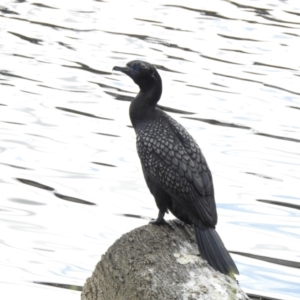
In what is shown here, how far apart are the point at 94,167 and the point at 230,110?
2.22 m

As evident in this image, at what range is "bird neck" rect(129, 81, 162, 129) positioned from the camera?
598 cm

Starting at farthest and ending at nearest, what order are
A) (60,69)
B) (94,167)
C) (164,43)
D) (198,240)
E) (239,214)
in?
1. (164,43)
2. (60,69)
3. (94,167)
4. (239,214)
5. (198,240)

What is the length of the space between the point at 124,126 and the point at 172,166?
4682mm

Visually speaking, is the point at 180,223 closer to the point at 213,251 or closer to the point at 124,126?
the point at 213,251

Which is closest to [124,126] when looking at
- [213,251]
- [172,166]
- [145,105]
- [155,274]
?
[145,105]

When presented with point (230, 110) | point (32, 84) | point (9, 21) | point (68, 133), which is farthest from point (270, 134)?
point (9, 21)

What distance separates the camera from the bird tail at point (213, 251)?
17.0 feet

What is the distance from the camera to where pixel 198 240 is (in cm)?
534

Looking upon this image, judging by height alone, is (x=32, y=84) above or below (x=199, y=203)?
below

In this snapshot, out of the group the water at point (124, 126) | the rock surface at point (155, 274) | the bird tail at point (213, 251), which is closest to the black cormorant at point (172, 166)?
the bird tail at point (213, 251)

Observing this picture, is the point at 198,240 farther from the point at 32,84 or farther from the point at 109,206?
the point at 32,84

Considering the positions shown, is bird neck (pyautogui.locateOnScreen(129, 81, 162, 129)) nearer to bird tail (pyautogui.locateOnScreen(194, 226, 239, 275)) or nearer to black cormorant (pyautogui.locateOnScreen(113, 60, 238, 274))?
black cormorant (pyautogui.locateOnScreen(113, 60, 238, 274))

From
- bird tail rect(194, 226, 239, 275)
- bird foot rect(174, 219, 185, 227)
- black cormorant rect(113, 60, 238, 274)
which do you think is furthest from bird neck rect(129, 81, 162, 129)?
bird tail rect(194, 226, 239, 275)

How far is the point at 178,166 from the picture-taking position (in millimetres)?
5664
